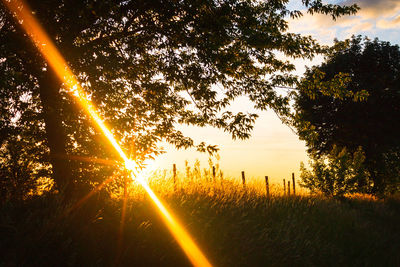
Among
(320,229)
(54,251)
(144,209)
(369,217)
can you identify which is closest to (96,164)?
(144,209)

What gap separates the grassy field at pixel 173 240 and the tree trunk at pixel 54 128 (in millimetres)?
1444

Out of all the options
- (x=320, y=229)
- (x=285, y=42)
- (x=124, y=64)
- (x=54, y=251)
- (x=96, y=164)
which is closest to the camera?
(x=54, y=251)

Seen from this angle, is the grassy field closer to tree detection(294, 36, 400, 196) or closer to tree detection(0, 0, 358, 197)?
tree detection(0, 0, 358, 197)

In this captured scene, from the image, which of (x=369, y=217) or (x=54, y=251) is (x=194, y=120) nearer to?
(x=54, y=251)

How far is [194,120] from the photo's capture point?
30.3 feet

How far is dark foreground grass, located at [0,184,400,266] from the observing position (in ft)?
13.0

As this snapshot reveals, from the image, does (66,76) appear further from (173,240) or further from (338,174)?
(338,174)

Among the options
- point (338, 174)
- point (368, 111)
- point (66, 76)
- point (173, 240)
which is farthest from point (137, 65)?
point (368, 111)

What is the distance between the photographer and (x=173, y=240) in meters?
5.29

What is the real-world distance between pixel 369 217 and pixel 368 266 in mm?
7492

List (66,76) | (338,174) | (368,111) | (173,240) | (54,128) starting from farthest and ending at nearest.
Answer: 1. (368,111)
2. (338,174)
3. (54,128)
4. (66,76)
5. (173,240)

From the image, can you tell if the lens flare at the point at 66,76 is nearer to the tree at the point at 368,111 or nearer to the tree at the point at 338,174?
the tree at the point at 338,174

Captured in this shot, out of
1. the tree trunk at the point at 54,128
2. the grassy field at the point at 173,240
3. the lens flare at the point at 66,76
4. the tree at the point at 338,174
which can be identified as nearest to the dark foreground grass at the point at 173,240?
the grassy field at the point at 173,240

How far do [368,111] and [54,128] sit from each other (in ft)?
83.4
